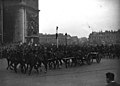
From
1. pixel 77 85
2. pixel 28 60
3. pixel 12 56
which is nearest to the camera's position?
pixel 77 85

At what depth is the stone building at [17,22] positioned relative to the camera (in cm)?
4842

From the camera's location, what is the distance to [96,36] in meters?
48.5

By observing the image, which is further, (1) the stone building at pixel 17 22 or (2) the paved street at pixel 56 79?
(1) the stone building at pixel 17 22

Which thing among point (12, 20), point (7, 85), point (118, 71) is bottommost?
point (7, 85)

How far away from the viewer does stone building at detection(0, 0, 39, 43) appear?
159 feet

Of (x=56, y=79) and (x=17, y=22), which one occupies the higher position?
(x=17, y=22)

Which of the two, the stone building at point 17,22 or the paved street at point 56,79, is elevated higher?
the stone building at point 17,22

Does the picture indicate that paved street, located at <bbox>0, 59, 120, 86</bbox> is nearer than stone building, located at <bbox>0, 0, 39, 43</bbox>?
Yes

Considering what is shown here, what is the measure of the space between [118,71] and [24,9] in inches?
1821

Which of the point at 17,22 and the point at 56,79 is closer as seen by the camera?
the point at 56,79

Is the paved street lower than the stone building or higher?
lower

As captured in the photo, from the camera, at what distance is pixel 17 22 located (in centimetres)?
4938

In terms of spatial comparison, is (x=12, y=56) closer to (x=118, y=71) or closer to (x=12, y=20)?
(x=118, y=71)

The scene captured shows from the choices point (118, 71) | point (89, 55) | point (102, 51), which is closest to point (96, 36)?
point (102, 51)
